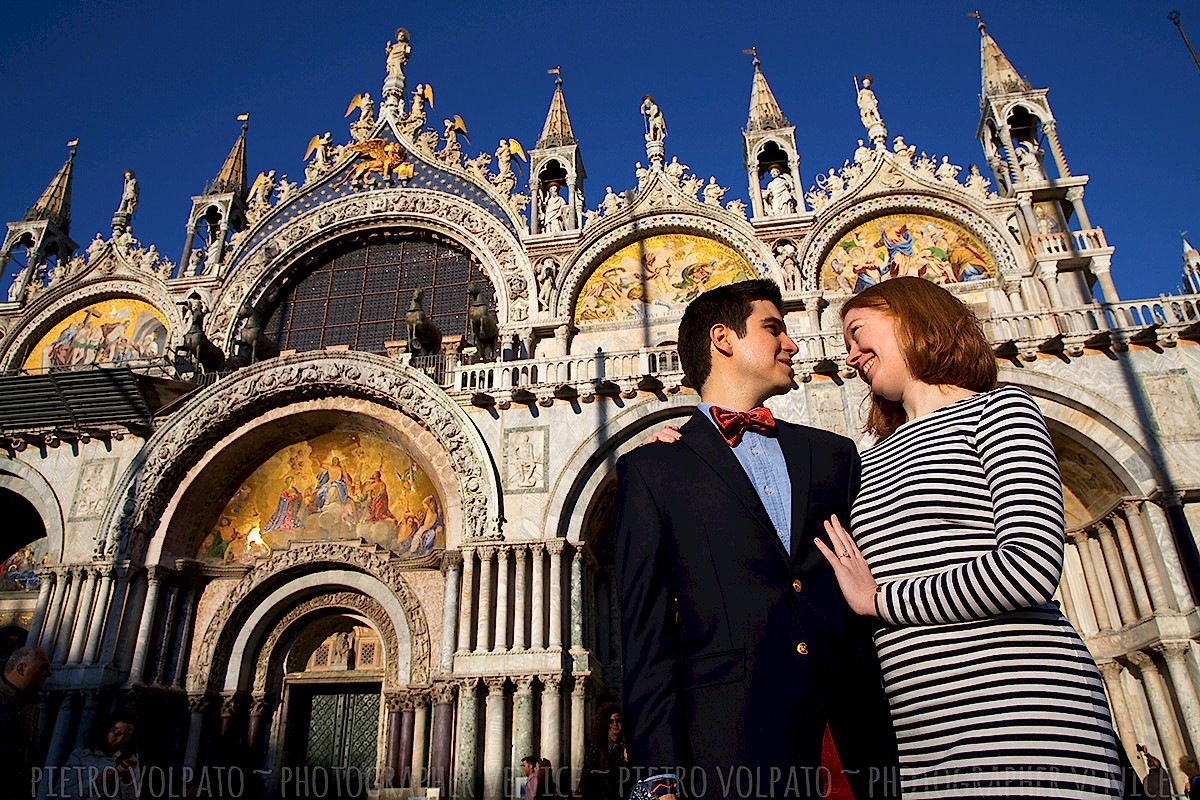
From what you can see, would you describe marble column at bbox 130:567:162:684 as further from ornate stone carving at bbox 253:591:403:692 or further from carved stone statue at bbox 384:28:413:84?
carved stone statue at bbox 384:28:413:84

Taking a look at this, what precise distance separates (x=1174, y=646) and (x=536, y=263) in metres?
12.6

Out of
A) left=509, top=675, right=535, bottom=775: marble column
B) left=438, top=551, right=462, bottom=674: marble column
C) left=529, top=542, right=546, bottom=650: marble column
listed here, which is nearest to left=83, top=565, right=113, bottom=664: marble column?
left=438, top=551, right=462, bottom=674: marble column

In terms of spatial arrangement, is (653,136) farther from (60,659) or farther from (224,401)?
(60,659)

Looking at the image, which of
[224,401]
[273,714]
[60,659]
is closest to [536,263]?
[224,401]

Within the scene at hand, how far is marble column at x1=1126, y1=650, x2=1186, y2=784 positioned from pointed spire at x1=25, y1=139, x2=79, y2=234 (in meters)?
25.0

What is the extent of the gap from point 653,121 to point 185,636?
46.4 feet

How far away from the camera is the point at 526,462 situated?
13.1 m

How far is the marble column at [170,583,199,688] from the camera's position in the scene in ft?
45.8

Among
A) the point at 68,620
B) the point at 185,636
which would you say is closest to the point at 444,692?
the point at 185,636

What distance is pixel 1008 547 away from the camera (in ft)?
6.79

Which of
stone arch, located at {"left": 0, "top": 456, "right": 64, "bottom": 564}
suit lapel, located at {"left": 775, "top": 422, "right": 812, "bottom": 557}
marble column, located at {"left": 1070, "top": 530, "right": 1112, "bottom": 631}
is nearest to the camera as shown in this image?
suit lapel, located at {"left": 775, "top": 422, "right": 812, "bottom": 557}

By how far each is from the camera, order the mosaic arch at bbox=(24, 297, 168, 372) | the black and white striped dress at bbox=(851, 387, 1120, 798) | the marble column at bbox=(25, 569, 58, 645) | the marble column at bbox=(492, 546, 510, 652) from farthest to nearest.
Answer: the mosaic arch at bbox=(24, 297, 168, 372) < the marble column at bbox=(25, 569, 58, 645) < the marble column at bbox=(492, 546, 510, 652) < the black and white striped dress at bbox=(851, 387, 1120, 798)

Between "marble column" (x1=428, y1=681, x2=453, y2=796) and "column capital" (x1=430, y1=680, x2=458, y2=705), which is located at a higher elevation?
"column capital" (x1=430, y1=680, x2=458, y2=705)

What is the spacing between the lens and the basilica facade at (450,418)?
1210cm
